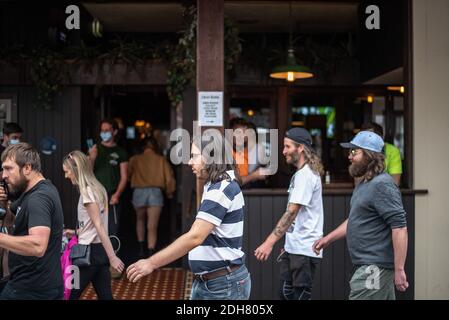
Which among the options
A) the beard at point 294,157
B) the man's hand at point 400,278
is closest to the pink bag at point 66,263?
the beard at point 294,157

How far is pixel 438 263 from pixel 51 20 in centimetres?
542

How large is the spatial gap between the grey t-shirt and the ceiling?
4.47 meters

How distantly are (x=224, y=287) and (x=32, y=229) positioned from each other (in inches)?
41.3

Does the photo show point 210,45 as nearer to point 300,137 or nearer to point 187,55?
point 187,55

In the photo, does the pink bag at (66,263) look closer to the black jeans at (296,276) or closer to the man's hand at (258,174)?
the black jeans at (296,276)

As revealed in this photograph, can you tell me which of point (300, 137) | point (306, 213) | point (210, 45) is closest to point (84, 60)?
point (210, 45)

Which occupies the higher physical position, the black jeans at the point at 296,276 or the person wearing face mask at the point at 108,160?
the person wearing face mask at the point at 108,160

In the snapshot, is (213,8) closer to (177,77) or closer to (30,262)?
(177,77)

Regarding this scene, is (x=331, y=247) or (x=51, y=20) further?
(x=51, y=20)

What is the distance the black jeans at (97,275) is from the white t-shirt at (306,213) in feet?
4.74

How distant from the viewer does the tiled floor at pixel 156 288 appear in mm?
6754

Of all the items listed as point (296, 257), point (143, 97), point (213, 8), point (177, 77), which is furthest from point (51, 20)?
point (296, 257)

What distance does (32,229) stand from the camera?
10.9 feet

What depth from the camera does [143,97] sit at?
39.8 ft
